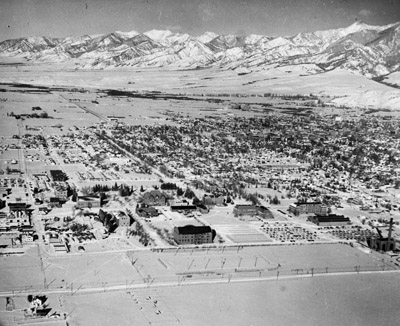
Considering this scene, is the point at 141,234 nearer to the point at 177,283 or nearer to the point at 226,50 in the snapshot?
the point at 177,283

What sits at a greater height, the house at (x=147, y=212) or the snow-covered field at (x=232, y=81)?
the snow-covered field at (x=232, y=81)

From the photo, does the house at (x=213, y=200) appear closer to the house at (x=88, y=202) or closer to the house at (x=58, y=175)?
the house at (x=88, y=202)

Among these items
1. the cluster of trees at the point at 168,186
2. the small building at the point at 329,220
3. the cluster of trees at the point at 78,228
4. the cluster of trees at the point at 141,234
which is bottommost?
the small building at the point at 329,220

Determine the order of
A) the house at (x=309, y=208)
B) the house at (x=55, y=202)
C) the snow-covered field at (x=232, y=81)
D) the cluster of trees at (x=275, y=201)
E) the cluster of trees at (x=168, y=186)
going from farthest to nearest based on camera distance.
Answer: the snow-covered field at (x=232, y=81), the cluster of trees at (x=168, y=186), the cluster of trees at (x=275, y=201), the house at (x=309, y=208), the house at (x=55, y=202)

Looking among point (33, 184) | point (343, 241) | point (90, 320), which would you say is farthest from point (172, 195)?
point (90, 320)

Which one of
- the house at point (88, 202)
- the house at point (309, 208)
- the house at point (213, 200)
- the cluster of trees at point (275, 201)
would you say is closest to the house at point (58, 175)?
the house at point (88, 202)
